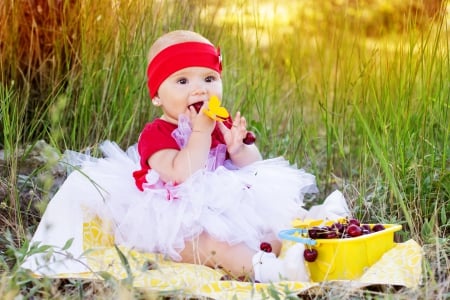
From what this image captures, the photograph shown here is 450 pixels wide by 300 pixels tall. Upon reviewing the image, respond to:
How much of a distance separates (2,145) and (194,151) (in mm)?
1170

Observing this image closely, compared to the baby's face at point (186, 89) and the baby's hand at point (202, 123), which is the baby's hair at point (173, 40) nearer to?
the baby's face at point (186, 89)

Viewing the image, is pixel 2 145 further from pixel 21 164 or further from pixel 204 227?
pixel 204 227

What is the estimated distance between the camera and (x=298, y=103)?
429cm

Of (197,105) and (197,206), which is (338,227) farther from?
(197,105)

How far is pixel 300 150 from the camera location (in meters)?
3.80

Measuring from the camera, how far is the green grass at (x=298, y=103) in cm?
306

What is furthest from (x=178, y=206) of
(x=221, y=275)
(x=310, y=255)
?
(x=310, y=255)

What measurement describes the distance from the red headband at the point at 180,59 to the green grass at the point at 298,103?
1.18 ft

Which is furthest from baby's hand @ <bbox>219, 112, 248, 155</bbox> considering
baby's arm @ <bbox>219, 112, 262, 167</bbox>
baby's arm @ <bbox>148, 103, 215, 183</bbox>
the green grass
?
the green grass

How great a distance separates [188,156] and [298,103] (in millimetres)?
1580

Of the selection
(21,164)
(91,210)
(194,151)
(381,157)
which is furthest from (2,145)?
(381,157)

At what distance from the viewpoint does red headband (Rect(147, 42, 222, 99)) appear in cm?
295

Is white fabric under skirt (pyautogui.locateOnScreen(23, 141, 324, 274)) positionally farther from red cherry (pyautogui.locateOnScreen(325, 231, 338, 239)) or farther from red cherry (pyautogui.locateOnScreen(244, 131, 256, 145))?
red cherry (pyautogui.locateOnScreen(325, 231, 338, 239))

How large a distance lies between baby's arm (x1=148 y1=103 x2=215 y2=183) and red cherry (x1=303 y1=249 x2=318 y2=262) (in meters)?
0.49
